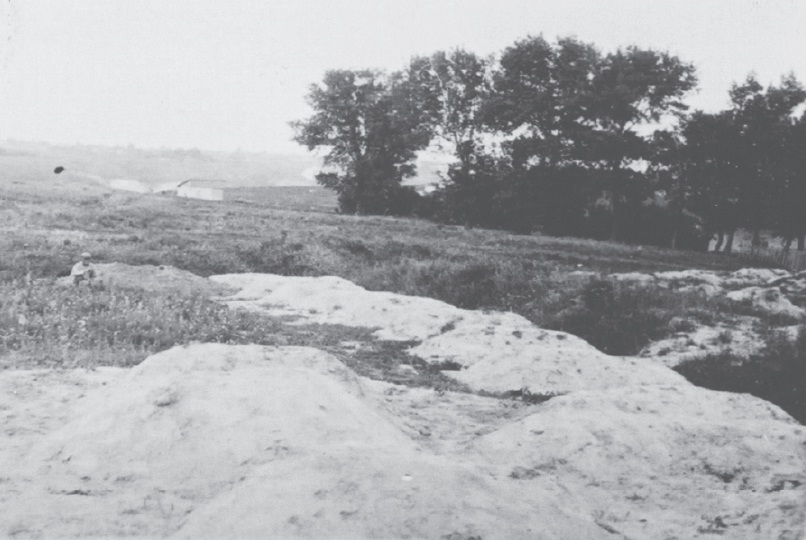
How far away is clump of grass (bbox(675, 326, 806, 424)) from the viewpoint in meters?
10.8

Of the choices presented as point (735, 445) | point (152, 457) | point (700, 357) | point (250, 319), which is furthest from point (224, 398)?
point (700, 357)

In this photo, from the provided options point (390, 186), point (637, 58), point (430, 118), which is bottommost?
point (390, 186)

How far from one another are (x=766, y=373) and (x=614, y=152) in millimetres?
33848

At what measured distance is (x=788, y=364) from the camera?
12.0m

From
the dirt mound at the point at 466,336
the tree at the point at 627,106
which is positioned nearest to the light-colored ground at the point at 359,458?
the dirt mound at the point at 466,336

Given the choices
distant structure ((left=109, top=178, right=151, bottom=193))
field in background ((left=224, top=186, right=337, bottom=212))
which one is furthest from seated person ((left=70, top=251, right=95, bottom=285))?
distant structure ((left=109, top=178, right=151, bottom=193))

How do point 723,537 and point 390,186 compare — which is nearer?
point 723,537

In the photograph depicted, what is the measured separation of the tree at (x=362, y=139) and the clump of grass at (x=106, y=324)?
42302 millimetres

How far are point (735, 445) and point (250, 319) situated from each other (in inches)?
358

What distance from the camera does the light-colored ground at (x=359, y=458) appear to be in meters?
4.47

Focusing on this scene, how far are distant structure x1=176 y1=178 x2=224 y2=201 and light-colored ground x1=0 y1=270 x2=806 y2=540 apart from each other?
66548mm

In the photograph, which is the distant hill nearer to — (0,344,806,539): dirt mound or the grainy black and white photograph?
the grainy black and white photograph

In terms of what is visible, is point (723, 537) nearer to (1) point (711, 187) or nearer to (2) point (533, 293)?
(2) point (533, 293)

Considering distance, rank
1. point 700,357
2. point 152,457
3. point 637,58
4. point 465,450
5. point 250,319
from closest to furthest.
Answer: point 152,457 < point 465,450 < point 700,357 < point 250,319 < point 637,58
